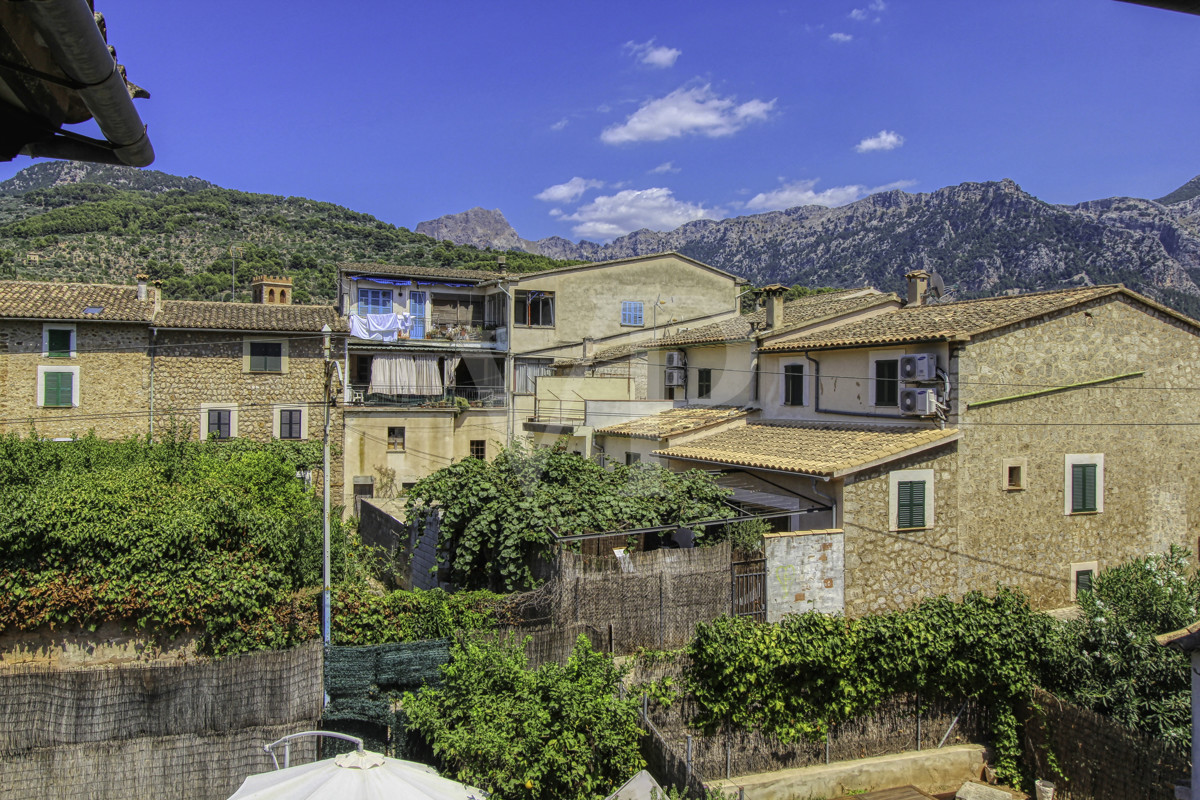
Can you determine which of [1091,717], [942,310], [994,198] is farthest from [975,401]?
[994,198]

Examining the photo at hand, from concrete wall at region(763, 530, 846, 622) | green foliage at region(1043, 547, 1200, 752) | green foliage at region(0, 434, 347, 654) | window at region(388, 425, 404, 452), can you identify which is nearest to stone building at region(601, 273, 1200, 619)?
concrete wall at region(763, 530, 846, 622)

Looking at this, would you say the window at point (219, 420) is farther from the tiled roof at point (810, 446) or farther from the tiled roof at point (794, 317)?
the tiled roof at point (810, 446)

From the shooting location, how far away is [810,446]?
18.2 meters

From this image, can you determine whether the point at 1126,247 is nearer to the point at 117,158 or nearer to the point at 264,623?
the point at 264,623

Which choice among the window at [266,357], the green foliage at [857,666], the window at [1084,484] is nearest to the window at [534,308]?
the window at [266,357]

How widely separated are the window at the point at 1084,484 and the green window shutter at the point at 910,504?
4365 mm

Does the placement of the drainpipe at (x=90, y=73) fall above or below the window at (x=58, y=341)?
below

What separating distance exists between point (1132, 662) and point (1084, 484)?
725 centimetres

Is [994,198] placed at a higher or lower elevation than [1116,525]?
higher

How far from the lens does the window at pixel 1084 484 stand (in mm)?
18219

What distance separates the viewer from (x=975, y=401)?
17156mm

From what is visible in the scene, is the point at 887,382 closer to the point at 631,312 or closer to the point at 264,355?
the point at 631,312

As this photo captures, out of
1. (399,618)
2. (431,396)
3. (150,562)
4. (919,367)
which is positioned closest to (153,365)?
(431,396)

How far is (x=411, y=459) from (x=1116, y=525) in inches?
911
